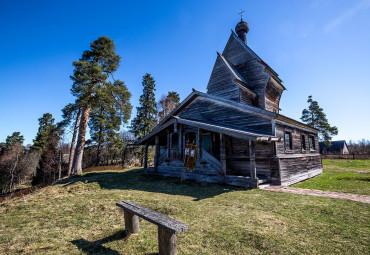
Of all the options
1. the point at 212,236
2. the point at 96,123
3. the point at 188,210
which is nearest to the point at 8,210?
the point at 188,210

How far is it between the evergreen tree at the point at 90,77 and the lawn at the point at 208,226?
1348 centimetres

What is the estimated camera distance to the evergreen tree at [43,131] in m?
35.7

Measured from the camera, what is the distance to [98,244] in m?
3.64

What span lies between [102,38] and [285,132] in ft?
77.6

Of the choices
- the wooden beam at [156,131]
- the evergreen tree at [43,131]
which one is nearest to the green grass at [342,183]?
the wooden beam at [156,131]

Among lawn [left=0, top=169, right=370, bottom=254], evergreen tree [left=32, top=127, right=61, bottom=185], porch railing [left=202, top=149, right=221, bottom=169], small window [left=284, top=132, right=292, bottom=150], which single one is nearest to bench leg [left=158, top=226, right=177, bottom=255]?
lawn [left=0, top=169, right=370, bottom=254]

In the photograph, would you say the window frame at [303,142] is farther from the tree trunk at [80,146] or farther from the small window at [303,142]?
the tree trunk at [80,146]

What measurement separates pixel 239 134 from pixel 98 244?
749 cm

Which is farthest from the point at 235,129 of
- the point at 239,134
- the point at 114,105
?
the point at 114,105

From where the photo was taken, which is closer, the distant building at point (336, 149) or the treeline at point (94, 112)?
the treeline at point (94, 112)

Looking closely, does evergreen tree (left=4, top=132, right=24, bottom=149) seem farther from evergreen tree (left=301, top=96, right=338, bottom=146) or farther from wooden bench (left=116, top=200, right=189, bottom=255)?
evergreen tree (left=301, top=96, right=338, bottom=146)

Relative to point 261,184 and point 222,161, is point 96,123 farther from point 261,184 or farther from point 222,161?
point 261,184

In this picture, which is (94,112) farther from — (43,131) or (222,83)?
(43,131)

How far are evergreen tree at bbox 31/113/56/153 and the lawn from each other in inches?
1463
